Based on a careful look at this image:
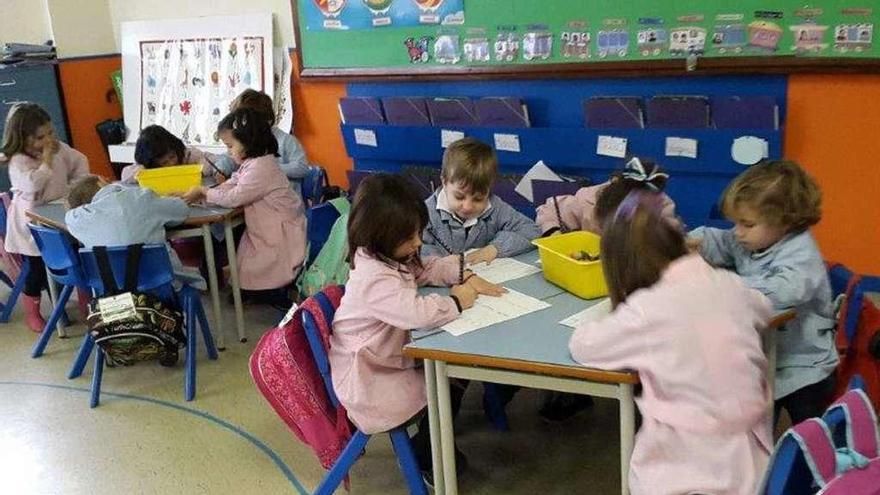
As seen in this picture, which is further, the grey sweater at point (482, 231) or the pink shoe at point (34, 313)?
the pink shoe at point (34, 313)

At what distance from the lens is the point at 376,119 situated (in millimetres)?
4438

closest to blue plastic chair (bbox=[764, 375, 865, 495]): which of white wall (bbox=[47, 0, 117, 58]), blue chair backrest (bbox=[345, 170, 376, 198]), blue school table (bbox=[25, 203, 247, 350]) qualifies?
blue school table (bbox=[25, 203, 247, 350])

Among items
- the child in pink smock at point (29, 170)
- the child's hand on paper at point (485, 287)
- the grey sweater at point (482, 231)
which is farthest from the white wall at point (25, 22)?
the child's hand on paper at point (485, 287)

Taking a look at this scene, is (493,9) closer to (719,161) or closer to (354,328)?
(719,161)

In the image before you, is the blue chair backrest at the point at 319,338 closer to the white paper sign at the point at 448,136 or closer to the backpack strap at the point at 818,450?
the backpack strap at the point at 818,450

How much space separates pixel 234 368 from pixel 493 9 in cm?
210

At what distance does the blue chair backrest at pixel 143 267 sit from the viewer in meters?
3.01

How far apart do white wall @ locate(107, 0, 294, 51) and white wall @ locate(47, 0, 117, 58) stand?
0.21 feet

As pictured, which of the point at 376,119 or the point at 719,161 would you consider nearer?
the point at 719,161

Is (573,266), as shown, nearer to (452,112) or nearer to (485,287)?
(485,287)

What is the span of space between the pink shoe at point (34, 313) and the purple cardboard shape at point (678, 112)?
10.5ft

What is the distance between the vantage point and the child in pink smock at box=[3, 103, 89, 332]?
381 centimetres

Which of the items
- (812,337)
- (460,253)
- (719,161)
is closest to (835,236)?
(719,161)

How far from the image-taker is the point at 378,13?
14.0 ft
